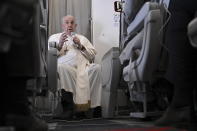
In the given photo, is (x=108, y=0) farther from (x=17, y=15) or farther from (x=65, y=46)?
(x=17, y=15)

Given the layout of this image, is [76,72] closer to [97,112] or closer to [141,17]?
[97,112]

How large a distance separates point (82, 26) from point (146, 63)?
2871 mm

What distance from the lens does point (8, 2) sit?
62 centimetres

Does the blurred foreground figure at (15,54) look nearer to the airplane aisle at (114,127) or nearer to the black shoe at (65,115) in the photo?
the airplane aisle at (114,127)

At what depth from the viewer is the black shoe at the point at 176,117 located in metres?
1.48

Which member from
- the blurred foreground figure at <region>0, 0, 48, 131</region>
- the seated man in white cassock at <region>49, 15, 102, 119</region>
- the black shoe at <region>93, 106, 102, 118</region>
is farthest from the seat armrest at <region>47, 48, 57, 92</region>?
the blurred foreground figure at <region>0, 0, 48, 131</region>

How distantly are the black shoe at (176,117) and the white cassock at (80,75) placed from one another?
2.10m

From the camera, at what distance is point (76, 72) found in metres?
3.80

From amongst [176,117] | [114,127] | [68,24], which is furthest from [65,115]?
[176,117]

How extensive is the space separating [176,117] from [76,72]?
234 centimetres

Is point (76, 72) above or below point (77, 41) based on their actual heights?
below

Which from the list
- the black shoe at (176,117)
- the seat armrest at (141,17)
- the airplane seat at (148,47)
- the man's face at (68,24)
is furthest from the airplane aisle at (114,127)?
the man's face at (68,24)

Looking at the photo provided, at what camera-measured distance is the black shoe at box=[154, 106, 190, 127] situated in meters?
1.48

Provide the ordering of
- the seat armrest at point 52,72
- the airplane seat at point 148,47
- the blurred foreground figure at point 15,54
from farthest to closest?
the seat armrest at point 52,72, the airplane seat at point 148,47, the blurred foreground figure at point 15,54
